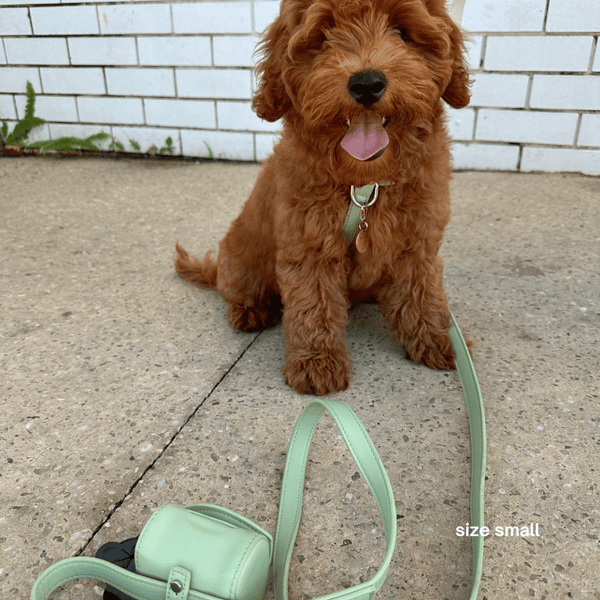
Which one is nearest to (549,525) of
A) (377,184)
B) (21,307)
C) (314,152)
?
(377,184)

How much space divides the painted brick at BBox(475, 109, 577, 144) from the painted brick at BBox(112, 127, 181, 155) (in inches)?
118

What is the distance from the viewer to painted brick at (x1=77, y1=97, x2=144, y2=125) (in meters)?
5.66

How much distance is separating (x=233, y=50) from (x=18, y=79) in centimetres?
250

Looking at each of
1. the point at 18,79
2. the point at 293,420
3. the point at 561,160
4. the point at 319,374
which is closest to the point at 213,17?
the point at 18,79

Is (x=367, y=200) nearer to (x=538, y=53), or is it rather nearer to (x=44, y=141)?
(x=538, y=53)

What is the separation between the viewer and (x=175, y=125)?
5.62 m

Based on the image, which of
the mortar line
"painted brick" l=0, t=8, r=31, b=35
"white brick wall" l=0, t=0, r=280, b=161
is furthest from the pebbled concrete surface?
"painted brick" l=0, t=8, r=31, b=35

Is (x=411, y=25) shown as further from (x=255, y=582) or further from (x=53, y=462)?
(x=53, y=462)

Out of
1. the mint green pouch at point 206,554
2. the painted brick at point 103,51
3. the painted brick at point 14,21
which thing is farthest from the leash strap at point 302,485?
the painted brick at point 14,21

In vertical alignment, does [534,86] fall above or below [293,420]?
above

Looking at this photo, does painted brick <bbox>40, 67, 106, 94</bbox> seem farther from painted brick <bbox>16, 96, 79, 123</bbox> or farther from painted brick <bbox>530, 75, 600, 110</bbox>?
painted brick <bbox>530, 75, 600, 110</bbox>

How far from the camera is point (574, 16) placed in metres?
4.47

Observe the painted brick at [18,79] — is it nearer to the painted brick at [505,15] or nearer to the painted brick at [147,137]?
the painted brick at [147,137]

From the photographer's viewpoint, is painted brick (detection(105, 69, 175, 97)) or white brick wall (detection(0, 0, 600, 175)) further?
painted brick (detection(105, 69, 175, 97))
